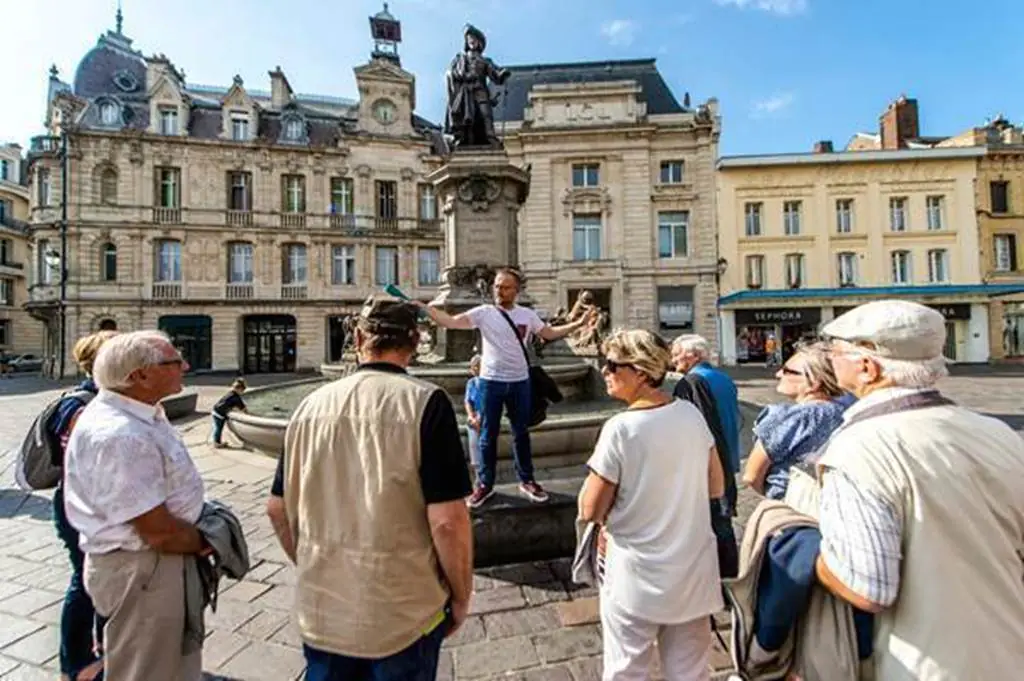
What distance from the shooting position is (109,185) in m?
25.1

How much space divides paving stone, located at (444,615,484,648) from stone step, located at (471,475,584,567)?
0.55m

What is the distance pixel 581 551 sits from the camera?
216 centimetres

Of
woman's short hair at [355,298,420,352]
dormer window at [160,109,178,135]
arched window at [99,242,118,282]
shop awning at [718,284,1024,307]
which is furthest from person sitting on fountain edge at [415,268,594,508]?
dormer window at [160,109,178,135]

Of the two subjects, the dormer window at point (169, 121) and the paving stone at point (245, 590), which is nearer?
the paving stone at point (245, 590)

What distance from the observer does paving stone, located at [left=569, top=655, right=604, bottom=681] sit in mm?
2346

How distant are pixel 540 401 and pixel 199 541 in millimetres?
2382

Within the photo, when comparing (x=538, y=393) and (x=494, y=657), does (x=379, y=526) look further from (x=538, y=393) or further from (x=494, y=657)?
(x=538, y=393)

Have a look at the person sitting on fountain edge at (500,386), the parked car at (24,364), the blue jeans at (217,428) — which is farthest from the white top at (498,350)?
the parked car at (24,364)

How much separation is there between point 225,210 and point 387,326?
1159 inches

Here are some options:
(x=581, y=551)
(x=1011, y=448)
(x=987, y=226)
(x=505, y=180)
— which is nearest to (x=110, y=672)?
(x=581, y=551)

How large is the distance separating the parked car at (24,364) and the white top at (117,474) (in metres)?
41.0

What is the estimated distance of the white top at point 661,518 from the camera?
1.85 metres

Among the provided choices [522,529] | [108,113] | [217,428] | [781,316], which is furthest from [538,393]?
[108,113]

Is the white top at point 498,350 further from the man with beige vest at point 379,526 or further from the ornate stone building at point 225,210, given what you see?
the ornate stone building at point 225,210
